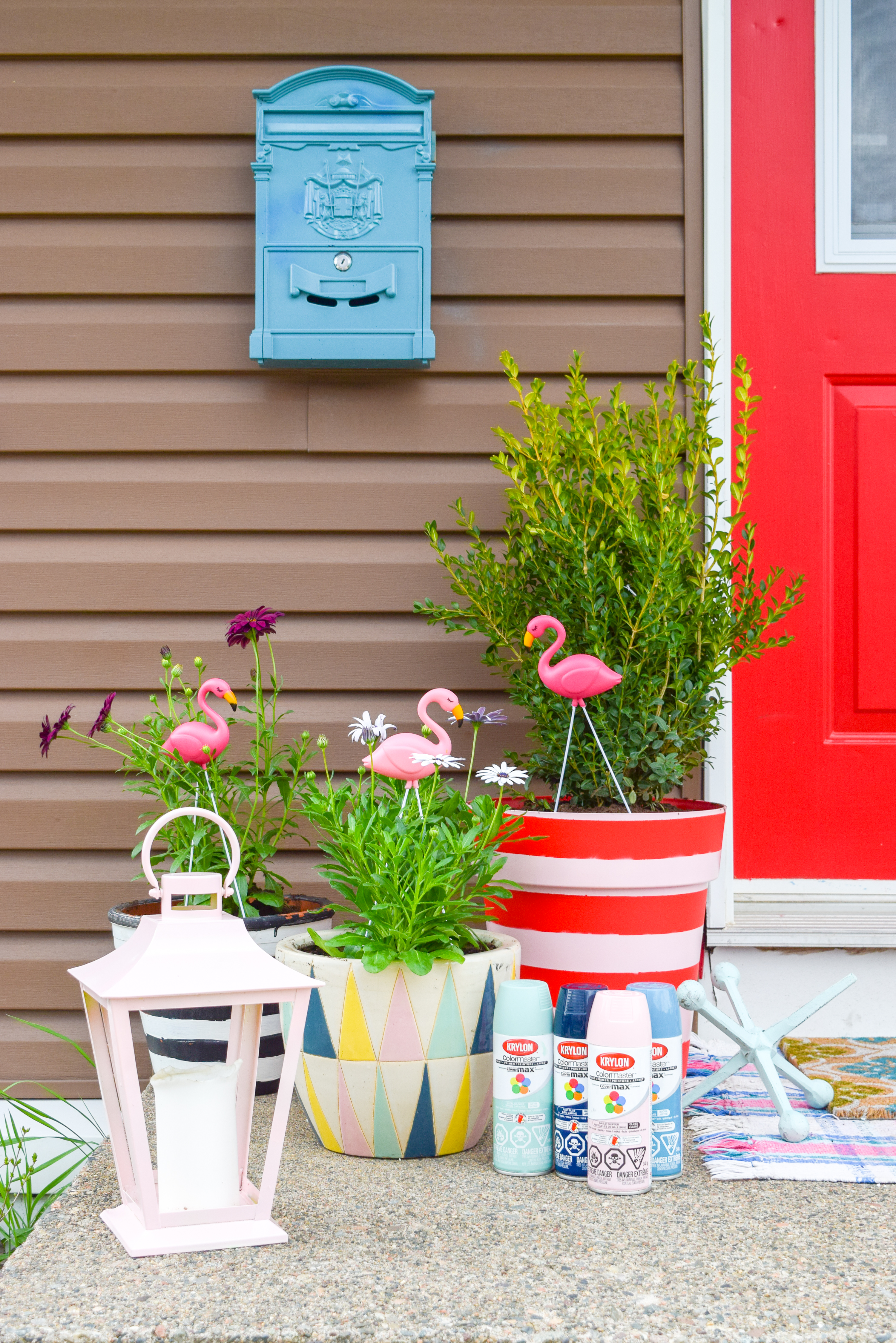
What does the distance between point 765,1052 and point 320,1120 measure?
567 mm

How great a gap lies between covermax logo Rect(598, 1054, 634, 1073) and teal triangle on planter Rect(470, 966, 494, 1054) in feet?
0.55

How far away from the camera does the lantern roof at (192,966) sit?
1.07 metres

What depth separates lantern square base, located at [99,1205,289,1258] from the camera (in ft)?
3.48

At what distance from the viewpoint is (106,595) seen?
1.95m

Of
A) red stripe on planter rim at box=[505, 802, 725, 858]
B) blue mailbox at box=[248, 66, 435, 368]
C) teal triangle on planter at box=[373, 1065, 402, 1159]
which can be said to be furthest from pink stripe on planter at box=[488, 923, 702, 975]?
blue mailbox at box=[248, 66, 435, 368]

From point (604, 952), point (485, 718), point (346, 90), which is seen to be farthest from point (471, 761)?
point (346, 90)

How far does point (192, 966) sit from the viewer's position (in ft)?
3.57

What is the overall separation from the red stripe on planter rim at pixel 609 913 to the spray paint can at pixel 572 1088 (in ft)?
0.80

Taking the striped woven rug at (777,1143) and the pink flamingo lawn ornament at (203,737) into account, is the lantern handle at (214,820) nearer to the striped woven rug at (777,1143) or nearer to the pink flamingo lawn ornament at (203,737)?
the pink flamingo lawn ornament at (203,737)

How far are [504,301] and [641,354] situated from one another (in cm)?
27

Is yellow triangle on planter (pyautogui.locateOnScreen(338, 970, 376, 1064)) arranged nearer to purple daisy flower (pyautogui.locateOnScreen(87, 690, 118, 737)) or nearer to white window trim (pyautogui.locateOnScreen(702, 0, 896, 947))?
purple daisy flower (pyautogui.locateOnScreen(87, 690, 118, 737))

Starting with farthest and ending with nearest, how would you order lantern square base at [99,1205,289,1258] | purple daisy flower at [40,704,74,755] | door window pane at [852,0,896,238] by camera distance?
door window pane at [852,0,896,238] < purple daisy flower at [40,704,74,755] < lantern square base at [99,1205,289,1258]

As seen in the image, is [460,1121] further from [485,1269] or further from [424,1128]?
[485,1269]

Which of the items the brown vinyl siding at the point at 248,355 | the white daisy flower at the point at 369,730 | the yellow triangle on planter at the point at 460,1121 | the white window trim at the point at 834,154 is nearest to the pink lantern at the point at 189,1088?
the yellow triangle on planter at the point at 460,1121
